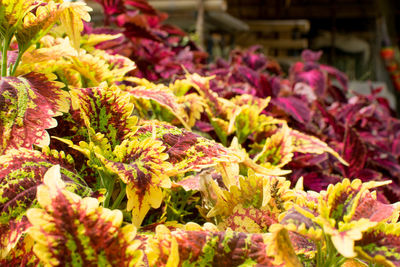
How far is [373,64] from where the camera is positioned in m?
5.56

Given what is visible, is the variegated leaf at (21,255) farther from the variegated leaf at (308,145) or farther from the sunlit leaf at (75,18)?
the variegated leaf at (308,145)

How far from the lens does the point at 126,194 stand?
51 centimetres

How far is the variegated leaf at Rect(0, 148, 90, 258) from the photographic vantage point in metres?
0.40

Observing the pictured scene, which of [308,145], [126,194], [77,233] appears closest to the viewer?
[77,233]

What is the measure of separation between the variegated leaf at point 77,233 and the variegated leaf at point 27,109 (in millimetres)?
139

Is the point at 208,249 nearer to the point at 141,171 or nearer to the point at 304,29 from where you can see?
the point at 141,171

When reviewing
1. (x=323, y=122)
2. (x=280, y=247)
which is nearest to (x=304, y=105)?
(x=323, y=122)

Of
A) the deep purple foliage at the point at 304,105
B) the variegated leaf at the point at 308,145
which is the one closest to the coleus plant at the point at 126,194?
the variegated leaf at the point at 308,145

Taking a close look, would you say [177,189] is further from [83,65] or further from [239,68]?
[239,68]

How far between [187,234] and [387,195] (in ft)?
2.21

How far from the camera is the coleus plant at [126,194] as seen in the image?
14.2 inches

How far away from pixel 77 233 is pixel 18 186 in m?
0.11

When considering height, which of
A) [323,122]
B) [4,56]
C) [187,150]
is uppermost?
[4,56]

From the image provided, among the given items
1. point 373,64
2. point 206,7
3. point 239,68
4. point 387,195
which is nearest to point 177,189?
point 387,195
